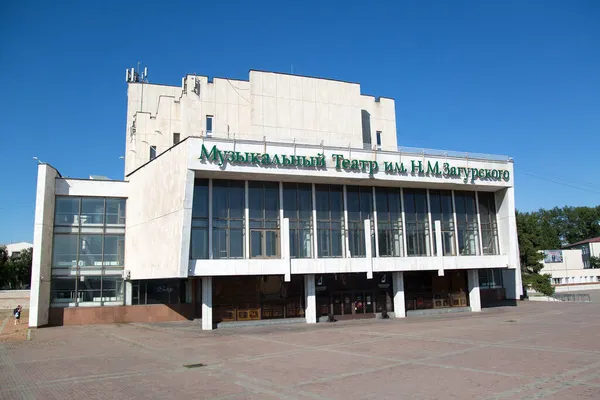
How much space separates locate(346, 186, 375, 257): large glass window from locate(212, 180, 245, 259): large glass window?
8.60 meters

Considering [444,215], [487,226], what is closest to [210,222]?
[444,215]

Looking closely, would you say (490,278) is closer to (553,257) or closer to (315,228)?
(315,228)

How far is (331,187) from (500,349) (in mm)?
19074

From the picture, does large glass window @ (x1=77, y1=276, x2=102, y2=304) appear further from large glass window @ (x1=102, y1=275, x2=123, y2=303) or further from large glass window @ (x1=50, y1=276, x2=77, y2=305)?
large glass window @ (x1=50, y1=276, x2=77, y2=305)

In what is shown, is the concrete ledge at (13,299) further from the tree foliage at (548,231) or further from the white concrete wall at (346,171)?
the tree foliage at (548,231)

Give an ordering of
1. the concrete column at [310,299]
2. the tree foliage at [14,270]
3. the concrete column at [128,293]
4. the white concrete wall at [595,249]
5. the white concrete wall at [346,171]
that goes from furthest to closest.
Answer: the white concrete wall at [595,249], the tree foliage at [14,270], the concrete column at [128,293], the concrete column at [310,299], the white concrete wall at [346,171]

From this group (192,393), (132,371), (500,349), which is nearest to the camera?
(192,393)

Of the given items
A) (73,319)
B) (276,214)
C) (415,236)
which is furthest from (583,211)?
(73,319)

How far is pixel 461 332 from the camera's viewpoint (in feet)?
87.7

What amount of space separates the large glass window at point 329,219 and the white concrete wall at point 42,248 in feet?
68.3

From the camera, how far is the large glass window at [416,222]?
38.8 m

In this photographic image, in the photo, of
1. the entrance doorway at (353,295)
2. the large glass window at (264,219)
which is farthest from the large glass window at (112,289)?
the entrance doorway at (353,295)

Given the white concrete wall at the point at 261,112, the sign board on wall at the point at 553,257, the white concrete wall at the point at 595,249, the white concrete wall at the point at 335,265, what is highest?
the white concrete wall at the point at 261,112

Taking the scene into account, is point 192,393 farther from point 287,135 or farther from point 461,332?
point 287,135
